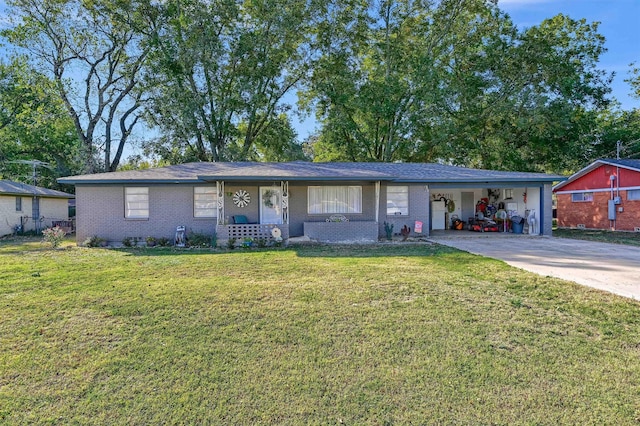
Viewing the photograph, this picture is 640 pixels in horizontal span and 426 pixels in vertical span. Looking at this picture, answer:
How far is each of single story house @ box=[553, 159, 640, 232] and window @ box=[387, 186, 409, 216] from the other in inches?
372

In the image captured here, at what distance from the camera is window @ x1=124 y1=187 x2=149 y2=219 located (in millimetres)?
11789

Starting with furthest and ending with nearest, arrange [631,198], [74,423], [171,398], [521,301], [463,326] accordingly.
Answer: [631,198]
[521,301]
[463,326]
[171,398]
[74,423]

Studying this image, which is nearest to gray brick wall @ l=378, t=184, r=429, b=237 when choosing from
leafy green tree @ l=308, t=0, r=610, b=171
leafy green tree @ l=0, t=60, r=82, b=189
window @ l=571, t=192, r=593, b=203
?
leafy green tree @ l=308, t=0, r=610, b=171

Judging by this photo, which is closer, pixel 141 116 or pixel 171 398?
pixel 171 398

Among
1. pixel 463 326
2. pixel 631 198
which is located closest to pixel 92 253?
pixel 463 326

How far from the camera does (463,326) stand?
3984 millimetres

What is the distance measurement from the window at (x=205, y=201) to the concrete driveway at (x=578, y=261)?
25.5 ft

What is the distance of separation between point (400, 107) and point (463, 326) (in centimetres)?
1882

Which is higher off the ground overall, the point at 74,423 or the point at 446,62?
the point at 446,62

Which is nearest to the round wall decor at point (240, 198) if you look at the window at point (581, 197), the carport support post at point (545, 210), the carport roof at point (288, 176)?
the carport roof at point (288, 176)

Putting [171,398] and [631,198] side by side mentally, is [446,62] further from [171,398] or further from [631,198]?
[171,398]

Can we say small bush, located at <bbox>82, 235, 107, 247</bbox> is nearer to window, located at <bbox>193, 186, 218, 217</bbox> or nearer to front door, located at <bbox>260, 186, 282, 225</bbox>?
window, located at <bbox>193, 186, 218, 217</bbox>

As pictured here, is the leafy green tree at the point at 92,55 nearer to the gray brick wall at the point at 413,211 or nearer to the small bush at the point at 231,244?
the small bush at the point at 231,244

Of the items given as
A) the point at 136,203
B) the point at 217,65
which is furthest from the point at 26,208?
the point at 217,65
